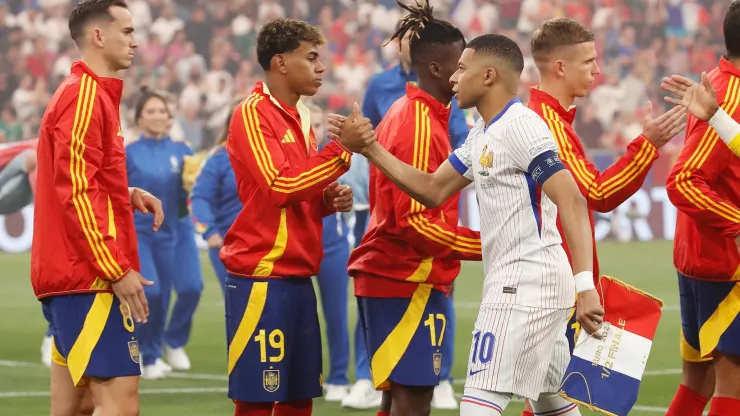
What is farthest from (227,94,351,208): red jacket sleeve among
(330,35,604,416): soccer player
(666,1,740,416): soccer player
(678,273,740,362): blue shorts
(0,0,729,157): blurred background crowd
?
(0,0,729,157): blurred background crowd

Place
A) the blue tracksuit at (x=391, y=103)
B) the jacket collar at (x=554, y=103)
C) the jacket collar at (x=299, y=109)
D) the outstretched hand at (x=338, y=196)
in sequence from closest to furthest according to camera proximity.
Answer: the jacket collar at (x=299, y=109) < the outstretched hand at (x=338, y=196) < the jacket collar at (x=554, y=103) < the blue tracksuit at (x=391, y=103)

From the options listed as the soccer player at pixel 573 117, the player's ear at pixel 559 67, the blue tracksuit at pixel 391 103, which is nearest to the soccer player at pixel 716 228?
the soccer player at pixel 573 117

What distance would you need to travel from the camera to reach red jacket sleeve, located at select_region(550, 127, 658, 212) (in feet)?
18.5

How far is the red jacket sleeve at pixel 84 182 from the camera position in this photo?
5.07 metres

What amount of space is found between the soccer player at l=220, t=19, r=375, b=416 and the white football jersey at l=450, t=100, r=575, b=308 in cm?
76

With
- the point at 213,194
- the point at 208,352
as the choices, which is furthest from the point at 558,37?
the point at 208,352

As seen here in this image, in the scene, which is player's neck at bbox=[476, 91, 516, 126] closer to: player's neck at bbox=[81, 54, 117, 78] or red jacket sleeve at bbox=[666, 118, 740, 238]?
red jacket sleeve at bbox=[666, 118, 740, 238]

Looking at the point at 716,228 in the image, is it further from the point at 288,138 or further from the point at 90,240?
the point at 90,240

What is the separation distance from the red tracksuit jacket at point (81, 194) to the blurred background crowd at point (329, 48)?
15.3m

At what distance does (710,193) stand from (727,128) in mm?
334

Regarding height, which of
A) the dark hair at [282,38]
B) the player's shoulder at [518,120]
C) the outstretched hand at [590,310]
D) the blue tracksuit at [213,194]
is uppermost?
the dark hair at [282,38]

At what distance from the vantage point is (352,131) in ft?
17.6

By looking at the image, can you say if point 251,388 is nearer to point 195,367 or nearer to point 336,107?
point 195,367

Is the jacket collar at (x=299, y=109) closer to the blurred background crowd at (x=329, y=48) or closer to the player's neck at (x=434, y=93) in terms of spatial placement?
the player's neck at (x=434, y=93)
